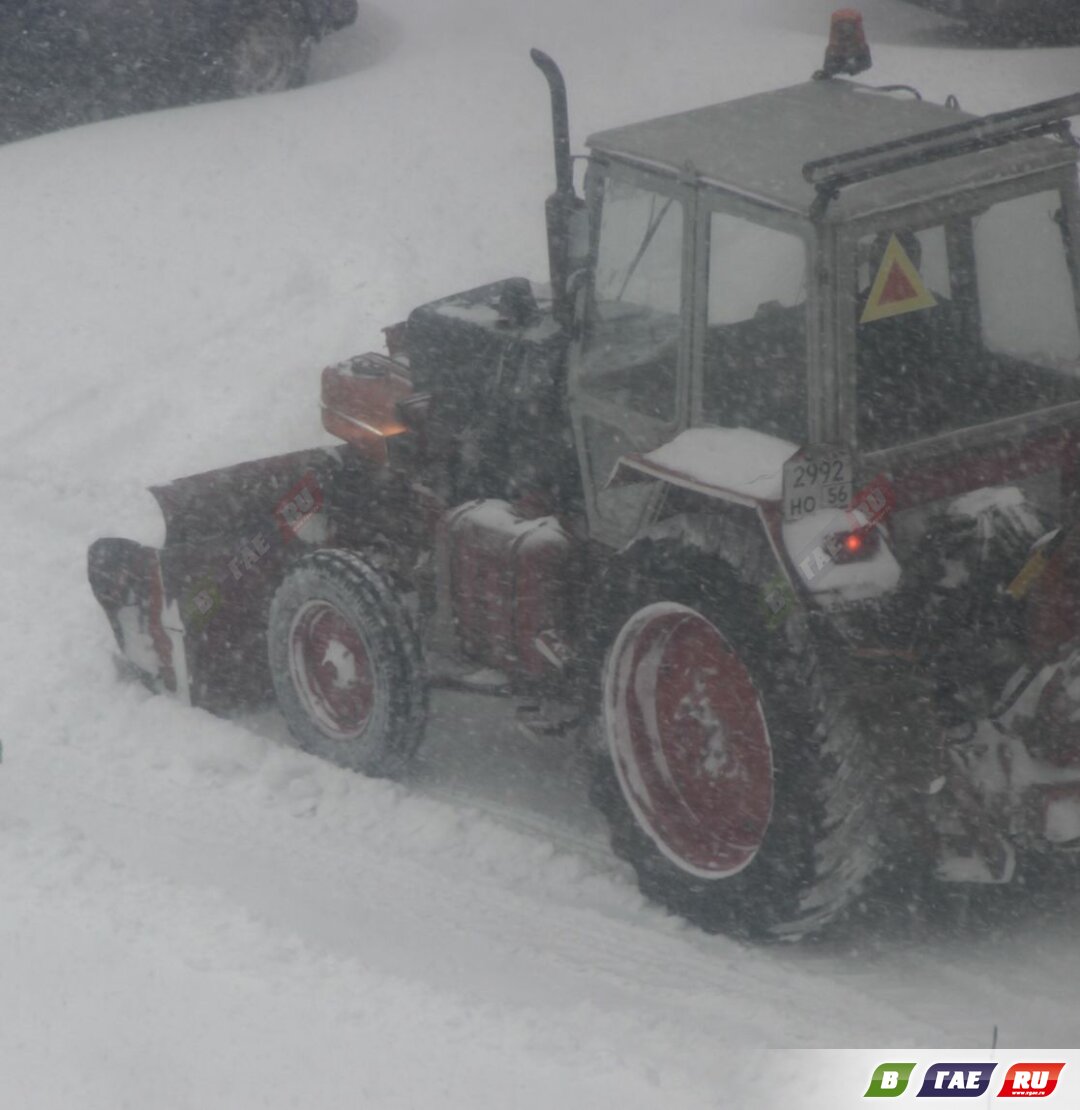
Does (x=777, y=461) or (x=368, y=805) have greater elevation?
(x=777, y=461)

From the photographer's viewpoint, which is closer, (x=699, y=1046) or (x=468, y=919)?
(x=699, y=1046)

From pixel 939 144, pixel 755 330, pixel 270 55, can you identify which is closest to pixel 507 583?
pixel 755 330

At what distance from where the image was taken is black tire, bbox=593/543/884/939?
3.76 metres

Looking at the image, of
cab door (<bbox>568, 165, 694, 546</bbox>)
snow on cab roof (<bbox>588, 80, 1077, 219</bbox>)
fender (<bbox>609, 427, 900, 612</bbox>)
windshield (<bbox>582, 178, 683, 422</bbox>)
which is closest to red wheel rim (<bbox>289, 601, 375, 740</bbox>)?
cab door (<bbox>568, 165, 694, 546</bbox>)

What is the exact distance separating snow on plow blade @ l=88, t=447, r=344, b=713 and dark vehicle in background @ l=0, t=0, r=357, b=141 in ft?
20.4

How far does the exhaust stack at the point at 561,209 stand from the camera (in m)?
4.38

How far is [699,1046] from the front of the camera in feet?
12.3

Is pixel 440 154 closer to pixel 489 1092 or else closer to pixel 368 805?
pixel 368 805

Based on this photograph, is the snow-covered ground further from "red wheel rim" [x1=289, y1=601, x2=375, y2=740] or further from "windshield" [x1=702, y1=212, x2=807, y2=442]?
"windshield" [x1=702, y1=212, x2=807, y2=442]

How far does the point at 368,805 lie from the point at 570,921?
0.96 metres

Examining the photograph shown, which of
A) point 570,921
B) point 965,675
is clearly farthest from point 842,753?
point 570,921

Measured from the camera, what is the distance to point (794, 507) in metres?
3.73

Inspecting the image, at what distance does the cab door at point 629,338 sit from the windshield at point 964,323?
1.78 ft

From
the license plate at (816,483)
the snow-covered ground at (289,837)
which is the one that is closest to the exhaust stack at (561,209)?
the license plate at (816,483)
